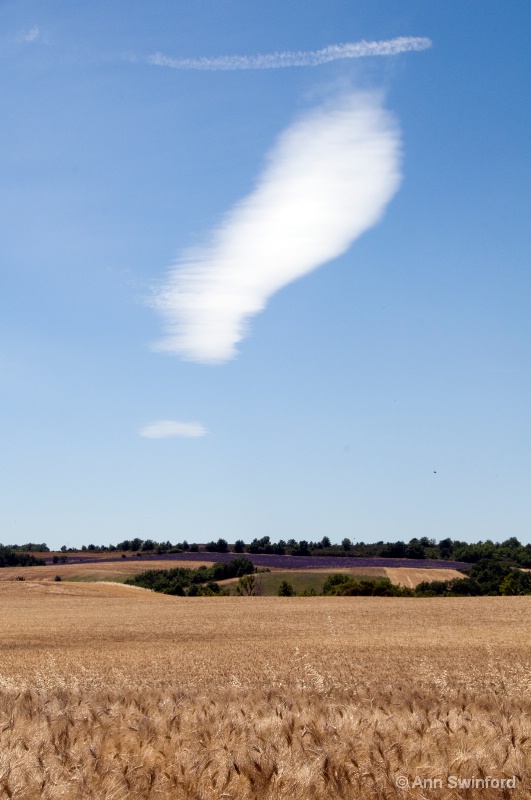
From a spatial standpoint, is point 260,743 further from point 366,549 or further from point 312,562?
point 366,549

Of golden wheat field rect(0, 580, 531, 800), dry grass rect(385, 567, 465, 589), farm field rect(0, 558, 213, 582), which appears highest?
golden wheat field rect(0, 580, 531, 800)

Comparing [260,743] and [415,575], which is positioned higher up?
[260,743]

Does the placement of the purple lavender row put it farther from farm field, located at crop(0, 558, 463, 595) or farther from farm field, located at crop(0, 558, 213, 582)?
farm field, located at crop(0, 558, 463, 595)

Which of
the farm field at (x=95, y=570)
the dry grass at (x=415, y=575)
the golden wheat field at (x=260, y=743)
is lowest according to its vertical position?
the dry grass at (x=415, y=575)

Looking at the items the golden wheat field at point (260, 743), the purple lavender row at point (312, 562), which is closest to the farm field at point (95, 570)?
the purple lavender row at point (312, 562)

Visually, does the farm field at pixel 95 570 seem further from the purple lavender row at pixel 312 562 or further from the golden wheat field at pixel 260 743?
the golden wheat field at pixel 260 743

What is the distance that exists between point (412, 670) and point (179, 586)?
53554mm

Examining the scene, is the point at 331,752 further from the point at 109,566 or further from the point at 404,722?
the point at 109,566

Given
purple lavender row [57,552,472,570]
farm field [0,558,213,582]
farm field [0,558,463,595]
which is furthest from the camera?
purple lavender row [57,552,472,570]

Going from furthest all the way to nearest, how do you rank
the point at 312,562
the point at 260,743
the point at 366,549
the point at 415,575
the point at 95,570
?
the point at 366,549 → the point at 312,562 → the point at 95,570 → the point at 415,575 → the point at 260,743

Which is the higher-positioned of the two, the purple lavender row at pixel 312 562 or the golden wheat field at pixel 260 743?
the golden wheat field at pixel 260 743

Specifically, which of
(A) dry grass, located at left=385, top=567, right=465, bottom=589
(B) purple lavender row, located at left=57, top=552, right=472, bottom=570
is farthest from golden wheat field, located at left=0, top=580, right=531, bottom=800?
(B) purple lavender row, located at left=57, top=552, right=472, bottom=570

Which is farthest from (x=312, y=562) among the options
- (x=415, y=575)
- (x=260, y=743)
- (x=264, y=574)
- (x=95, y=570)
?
(x=260, y=743)

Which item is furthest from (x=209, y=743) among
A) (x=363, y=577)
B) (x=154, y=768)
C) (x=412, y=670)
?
(x=363, y=577)
